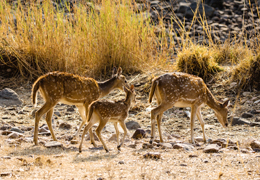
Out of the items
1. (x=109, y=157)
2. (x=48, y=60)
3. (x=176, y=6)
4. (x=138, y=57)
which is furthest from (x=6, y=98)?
(x=176, y=6)

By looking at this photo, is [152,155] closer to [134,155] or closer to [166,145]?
[134,155]

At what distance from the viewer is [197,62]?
10141mm

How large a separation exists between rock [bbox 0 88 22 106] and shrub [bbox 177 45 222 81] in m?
4.37

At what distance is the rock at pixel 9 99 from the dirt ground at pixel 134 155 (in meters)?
0.29

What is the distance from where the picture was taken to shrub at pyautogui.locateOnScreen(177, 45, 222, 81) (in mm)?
10102

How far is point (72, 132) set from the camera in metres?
7.68

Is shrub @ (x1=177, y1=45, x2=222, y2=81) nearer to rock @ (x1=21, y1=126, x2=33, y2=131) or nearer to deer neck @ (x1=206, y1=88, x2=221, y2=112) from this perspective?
deer neck @ (x1=206, y1=88, x2=221, y2=112)

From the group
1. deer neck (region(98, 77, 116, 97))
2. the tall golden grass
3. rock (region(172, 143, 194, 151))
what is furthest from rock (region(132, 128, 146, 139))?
the tall golden grass

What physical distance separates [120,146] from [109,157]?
2.76 feet

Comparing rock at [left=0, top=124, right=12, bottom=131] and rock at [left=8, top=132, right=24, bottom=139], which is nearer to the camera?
rock at [left=8, top=132, right=24, bottom=139]

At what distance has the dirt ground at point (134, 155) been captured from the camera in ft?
15.1

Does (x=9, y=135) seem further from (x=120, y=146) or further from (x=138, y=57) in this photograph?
(x=138, y=57)

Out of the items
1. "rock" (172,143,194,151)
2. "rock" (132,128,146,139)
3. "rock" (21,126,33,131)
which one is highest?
"rock" (172,143,194,151)

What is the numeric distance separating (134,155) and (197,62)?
5.06 meters
